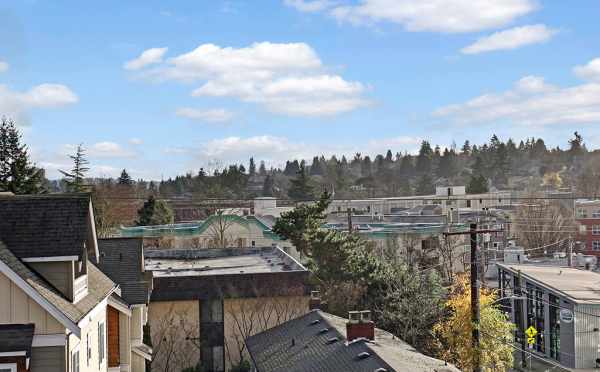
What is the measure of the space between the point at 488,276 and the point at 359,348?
168ft

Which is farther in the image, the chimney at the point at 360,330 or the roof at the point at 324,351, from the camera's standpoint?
the chimney at the point at 360,330

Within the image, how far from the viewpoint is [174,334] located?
38.8 meters

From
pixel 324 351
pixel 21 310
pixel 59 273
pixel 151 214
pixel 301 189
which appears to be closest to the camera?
pixel 21 310

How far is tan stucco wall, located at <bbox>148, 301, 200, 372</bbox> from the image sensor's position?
3847 centimetres

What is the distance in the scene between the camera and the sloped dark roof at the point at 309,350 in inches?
873

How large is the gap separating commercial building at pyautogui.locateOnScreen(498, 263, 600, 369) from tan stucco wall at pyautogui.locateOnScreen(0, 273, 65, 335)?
3060 centimetres

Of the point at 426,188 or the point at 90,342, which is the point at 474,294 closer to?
the point at 90,342

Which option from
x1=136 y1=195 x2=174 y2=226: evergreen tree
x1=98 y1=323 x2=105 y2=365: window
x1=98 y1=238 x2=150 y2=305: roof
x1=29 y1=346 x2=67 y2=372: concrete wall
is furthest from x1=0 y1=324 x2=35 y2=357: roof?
x1=136 y1=195 x2=174 y2=226: evergreen tree

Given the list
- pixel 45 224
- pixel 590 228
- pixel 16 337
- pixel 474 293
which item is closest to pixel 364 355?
pixel 474 293

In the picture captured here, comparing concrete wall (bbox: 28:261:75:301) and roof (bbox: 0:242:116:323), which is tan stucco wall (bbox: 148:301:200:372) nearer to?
roof (bbox: 0:242:116:323)

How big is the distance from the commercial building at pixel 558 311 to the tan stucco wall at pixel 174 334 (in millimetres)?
18314

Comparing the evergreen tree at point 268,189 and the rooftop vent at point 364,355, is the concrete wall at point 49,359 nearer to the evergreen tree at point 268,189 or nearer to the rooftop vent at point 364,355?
the rooftop vent at point 364,355

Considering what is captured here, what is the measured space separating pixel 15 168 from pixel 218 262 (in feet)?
50.3

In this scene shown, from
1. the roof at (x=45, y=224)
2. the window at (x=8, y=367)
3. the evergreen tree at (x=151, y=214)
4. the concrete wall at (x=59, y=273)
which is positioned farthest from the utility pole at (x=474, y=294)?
the evergreen tree at (x=151, y=214)
